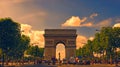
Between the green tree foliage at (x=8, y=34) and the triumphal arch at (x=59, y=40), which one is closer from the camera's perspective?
the green tree foliage at (x=8, y=34)

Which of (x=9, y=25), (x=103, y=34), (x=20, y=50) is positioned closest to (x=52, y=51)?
(x=20, y=50)

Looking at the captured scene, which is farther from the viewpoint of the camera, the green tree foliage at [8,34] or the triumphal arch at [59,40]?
the triumphal arch at [59,40]

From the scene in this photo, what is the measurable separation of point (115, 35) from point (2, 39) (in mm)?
40449

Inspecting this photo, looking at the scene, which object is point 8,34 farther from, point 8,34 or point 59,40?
point 59,40

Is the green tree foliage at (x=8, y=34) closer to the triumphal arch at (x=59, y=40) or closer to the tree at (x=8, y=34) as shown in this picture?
the tree at (x=8, y=34)

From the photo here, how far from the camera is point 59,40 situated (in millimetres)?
176625

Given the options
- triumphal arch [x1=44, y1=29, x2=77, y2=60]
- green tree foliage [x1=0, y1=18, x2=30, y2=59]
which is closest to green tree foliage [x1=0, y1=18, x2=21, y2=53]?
green tree foliage [x1=0, y1=18, x2=30, y2=59]

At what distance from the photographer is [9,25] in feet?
341

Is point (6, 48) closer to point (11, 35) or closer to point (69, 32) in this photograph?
point (11, 35)

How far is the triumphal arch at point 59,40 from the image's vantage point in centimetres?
17257

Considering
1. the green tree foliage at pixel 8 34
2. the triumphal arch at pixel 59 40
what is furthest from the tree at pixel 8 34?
the triumphal arch at pixel 59 40

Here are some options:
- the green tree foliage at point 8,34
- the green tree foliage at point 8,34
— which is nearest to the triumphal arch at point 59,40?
the green tree foliage at point 8,34

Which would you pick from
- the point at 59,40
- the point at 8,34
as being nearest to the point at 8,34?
the point at 8,34

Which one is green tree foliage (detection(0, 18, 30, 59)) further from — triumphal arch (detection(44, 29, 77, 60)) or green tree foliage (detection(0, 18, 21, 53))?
triumphal arch (detection(44, 29, 77, 60))
